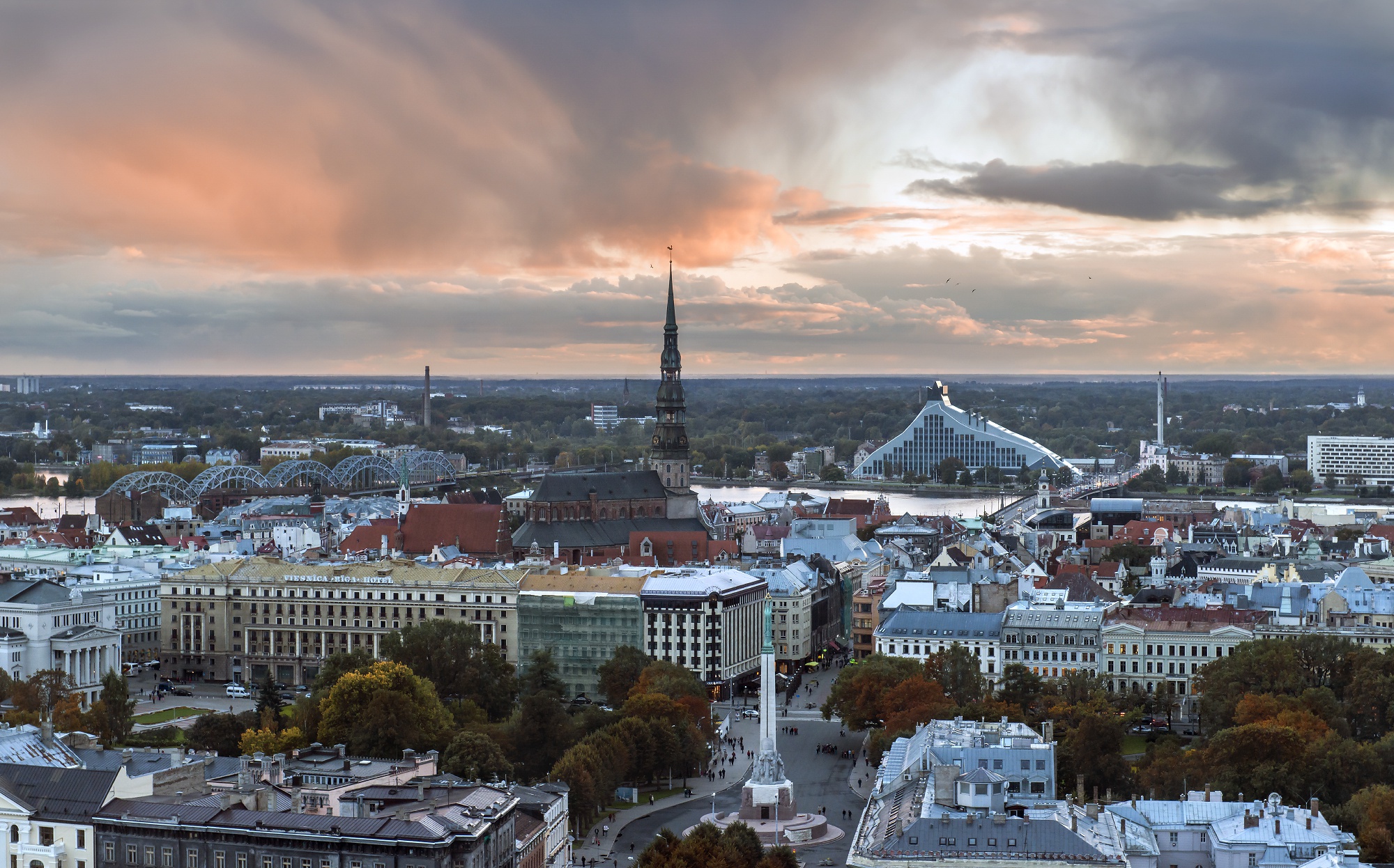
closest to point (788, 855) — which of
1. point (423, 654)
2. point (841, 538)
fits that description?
point (423, 654)

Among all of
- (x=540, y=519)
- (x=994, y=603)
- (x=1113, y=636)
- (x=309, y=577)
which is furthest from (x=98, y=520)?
(x=1113, y=636)

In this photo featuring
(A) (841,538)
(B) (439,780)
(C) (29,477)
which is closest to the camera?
(B) (439,780)

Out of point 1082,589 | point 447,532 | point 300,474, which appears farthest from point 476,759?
point 300,474

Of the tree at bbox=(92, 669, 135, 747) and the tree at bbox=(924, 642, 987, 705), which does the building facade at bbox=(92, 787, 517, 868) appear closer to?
the tree at bbox=(92, 669, 135, 747)

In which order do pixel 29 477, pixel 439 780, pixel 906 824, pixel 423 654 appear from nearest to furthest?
1. pixel 906 824
2. pixel 439 780
3. pixel 423 654
4. pixel 29 477

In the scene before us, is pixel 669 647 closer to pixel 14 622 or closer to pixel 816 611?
pixel 816 611

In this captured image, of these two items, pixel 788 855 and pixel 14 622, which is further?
pixel 14 622

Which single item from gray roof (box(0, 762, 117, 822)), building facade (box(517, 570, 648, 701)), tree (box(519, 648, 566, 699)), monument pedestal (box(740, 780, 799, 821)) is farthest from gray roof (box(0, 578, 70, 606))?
gray roof (box(0, 762, 117, 822))
